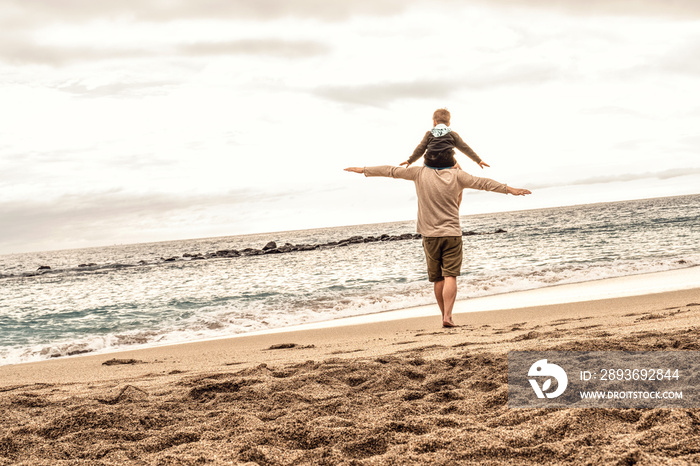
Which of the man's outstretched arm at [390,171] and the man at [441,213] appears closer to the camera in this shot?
the man's outstretched arm at [390,171]

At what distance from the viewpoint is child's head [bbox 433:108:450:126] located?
5914mm

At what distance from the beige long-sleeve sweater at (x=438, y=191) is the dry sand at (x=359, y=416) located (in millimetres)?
1492

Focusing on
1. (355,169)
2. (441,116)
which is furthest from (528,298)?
(355,169)

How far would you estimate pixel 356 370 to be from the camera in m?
3.80

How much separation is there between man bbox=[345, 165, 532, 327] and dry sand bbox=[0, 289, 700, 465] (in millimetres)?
1148

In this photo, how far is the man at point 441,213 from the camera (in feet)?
19.2

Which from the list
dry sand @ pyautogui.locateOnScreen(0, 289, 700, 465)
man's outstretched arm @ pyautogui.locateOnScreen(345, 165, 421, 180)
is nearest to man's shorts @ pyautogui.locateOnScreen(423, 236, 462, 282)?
man's outstretched arm @ pyautogui.locateOnScreen(345, 165, 421, 180)

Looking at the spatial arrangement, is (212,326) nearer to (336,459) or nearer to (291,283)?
(291,283)

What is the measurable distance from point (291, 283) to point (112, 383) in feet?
42.8

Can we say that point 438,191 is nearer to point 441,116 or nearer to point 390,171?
point 390,171

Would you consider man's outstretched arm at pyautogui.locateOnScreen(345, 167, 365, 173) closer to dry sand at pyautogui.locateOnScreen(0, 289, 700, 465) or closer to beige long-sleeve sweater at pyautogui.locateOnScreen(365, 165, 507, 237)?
beige long-sleeve sweater at pyautogui.locateOnScreen(365, 165, 507, 237)

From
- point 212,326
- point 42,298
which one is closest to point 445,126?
point 212,326

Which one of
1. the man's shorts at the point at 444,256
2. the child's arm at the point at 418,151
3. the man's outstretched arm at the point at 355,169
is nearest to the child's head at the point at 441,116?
the child's arm at the point at 418,151

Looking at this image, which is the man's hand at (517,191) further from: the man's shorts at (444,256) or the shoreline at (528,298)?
the shoreline at (528,298)
